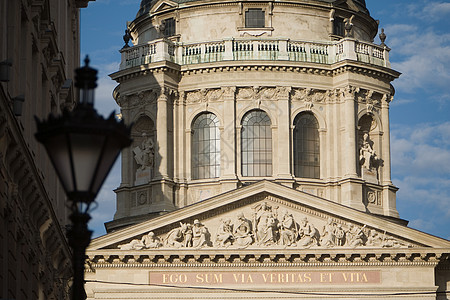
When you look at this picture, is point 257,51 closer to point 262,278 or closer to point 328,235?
point 328,235

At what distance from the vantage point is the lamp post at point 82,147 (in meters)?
11.1

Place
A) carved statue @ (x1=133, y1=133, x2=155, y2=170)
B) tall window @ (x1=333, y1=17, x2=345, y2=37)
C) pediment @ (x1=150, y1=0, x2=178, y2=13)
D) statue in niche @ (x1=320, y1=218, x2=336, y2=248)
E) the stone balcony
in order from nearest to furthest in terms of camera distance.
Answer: statue in niche @ (x1=320, y1=218, x2=336, y2=248) < carved statue @ (x1=133, y1=133, x2=155, y2=170) < the stone balcony < pediment @ (x1=150, y1=0, x2=178, y2=13) < tall window @ (x1=333, y1=17, x2=345, y2=37)

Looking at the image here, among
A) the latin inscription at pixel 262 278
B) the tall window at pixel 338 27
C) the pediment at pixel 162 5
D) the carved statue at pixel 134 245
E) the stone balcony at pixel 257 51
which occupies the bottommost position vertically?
the latin inscription at pixel 262 278

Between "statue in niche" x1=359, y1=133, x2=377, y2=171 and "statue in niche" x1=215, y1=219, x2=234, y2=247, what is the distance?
15.0 metres

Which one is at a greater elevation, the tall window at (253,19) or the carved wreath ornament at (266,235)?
the tall window at (253,19)

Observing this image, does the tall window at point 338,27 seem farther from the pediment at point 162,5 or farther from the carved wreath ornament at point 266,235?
the carved wreath ornament at point 266,235

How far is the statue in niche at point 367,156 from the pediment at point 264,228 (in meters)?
12.8

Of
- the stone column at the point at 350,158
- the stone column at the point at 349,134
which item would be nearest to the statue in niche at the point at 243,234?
the stone column at the point at 350,158

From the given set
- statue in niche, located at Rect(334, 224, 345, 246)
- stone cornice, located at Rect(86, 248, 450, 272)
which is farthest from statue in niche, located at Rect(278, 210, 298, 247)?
statue in niche, located at Rect(334, 224, 345, 246)

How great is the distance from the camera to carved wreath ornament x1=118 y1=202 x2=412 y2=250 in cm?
5131

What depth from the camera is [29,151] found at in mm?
25344

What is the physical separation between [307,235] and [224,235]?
11.4 feet

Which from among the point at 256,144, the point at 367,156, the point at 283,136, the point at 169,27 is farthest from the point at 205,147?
the point at 367,156

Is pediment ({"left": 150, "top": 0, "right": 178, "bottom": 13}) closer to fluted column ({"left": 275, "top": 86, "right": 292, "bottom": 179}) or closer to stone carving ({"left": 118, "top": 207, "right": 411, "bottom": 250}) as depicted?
fluted column ({"left": 275, "top": 86, "right": 292, "bottom": 179})
